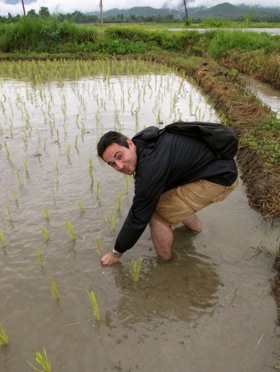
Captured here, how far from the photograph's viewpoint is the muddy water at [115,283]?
1.92m

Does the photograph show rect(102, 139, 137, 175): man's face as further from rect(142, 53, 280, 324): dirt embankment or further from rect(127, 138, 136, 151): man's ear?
rect(142, 53, 280, 324): dirt embankment

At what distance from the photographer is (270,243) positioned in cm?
277

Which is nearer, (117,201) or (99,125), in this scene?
(117,201)

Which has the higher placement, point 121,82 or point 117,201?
point 121,82

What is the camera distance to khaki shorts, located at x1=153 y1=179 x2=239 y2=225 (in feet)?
8.01

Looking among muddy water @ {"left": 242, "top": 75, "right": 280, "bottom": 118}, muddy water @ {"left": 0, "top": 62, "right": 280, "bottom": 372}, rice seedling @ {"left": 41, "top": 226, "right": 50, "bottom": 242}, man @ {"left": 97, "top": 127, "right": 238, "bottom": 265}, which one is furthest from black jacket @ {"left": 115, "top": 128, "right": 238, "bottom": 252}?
muddy water @ {"left": 242, "top": 75, "right": 280, "bottom": 118}

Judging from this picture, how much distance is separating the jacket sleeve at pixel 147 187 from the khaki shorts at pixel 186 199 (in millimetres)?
359

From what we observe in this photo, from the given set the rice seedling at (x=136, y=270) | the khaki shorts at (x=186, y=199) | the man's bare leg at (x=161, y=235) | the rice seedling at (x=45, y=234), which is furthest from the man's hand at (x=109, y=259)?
the rice seedling at (x=45, y=234)

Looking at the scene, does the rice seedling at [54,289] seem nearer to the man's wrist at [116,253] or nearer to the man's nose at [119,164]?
the man's wrist at [116,253]

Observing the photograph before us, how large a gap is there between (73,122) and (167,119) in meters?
1.60

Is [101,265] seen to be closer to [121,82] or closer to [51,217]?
[51,217]

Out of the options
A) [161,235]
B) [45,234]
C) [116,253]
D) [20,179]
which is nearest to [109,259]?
[116,253]

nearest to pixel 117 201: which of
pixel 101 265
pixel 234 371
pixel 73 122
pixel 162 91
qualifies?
pixel 101 265

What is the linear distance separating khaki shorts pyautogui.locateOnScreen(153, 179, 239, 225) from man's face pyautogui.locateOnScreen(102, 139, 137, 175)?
1.57 feet
